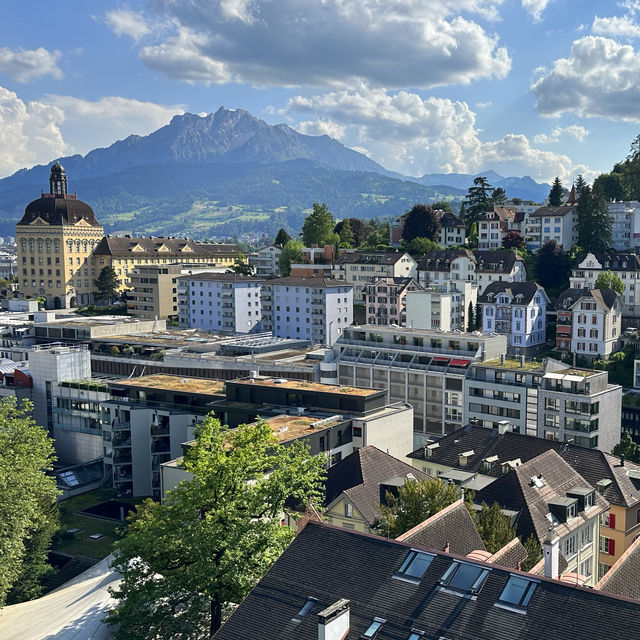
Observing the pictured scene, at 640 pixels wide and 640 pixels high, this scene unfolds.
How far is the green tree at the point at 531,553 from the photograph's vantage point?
35.2 m

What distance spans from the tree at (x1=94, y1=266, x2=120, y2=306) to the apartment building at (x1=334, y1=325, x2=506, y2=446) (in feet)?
341

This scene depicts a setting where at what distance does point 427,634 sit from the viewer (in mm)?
22406

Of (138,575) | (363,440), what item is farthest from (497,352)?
(138,575)

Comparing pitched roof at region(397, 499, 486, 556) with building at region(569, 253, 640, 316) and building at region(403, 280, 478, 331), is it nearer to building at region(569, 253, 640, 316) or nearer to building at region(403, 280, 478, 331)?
building at region(403, 280, 478, 331)

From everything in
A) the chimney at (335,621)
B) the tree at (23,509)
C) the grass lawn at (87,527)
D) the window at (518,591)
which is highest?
the window at (518,591)

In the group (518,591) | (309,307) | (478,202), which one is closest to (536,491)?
(518,591)

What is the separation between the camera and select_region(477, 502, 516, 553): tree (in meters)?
36.2

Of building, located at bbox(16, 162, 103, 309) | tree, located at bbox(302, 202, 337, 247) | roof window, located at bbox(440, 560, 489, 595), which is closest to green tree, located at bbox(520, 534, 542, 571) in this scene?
roof window, located at bbox(440, 560, 489, 595)

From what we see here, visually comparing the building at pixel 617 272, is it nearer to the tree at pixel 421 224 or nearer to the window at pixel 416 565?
the tree at pixel 421 224

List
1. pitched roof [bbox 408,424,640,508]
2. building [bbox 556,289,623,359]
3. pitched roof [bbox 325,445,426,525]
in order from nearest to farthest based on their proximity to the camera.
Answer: pitched roof [bbox 325,445,426,525]
pitched roof [bbox 408,424,640,508]
building [bbox 556,289,623,359]

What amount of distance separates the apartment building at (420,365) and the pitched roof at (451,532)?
149ft

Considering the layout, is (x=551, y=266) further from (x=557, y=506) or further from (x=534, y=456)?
(x=557, y=506)

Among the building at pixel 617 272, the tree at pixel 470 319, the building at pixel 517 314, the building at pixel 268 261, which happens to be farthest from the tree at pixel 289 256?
the building at pixel 617 272

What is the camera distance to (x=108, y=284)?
7126 inches
